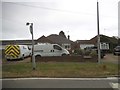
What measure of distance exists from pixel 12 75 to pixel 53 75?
2.50 meters

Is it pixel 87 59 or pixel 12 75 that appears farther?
pixel 87 59

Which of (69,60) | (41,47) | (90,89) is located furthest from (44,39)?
(90,89)

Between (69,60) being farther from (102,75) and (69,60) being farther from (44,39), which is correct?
(44,39)

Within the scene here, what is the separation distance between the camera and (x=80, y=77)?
16938mm

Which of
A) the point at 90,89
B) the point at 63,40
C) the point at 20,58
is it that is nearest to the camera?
the point at 90,89

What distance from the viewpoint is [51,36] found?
93.3 metres

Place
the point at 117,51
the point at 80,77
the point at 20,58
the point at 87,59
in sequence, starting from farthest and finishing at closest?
the point at 117,51
the point at 20,58
the point at 87,59
the point at 80,77

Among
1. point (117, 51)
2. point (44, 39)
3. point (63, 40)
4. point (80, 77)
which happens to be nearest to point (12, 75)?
point (80, 77)

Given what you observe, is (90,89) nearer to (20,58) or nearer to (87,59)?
(87,59)

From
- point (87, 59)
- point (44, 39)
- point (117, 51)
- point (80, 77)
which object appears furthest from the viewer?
point (44, 39)

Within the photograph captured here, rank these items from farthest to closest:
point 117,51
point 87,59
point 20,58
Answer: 1. point 117,51
2. point 20,58
3. point 87,59

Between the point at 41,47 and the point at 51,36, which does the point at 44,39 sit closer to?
the point at 51,36

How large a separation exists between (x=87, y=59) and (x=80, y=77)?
1428 cm

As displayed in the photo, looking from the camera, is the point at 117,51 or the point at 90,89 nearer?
the point at 90,89
